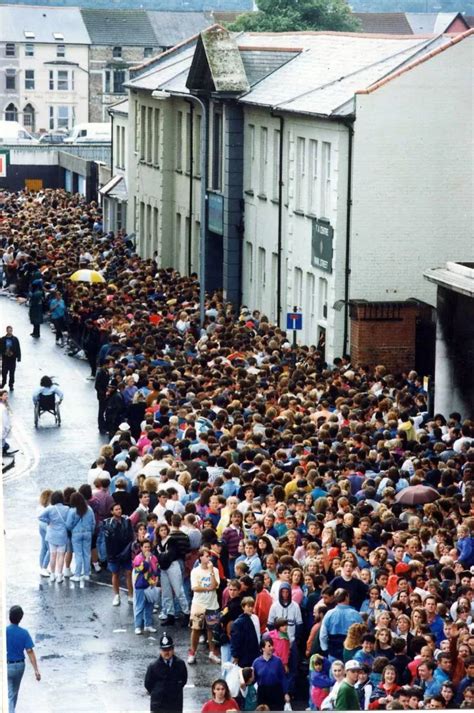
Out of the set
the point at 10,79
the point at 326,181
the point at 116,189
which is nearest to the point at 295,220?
the point at 326,181

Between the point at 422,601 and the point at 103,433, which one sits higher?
the point at 422,601

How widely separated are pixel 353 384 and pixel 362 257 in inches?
295

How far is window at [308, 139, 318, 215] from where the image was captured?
133ft

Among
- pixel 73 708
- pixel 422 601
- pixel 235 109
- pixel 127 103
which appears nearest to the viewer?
pixel 422 601

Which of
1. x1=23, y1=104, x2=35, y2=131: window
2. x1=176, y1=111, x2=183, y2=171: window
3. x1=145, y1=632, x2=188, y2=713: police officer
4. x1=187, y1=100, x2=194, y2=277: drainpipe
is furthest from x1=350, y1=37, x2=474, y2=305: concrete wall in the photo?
x1=23, y1=104, x2=35, y2=131: window

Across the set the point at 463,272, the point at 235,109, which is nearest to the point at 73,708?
the point at 463,272

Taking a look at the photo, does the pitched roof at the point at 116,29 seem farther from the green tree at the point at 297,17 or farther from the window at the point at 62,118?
the window at the point at 62,118

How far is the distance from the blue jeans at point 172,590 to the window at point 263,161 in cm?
2364

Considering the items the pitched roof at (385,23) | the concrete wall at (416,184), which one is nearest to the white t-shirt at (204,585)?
the concrete wall at (416,184)

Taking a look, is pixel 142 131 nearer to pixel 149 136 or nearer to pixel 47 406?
pixel 149 136

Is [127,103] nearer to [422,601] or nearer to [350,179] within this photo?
[350,179]

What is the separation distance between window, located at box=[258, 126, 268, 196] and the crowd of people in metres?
9.04

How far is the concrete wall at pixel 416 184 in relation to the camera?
3825 cm

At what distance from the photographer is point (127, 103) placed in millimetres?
68812
